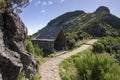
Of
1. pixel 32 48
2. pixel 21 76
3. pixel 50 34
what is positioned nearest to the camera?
pixel 21 76

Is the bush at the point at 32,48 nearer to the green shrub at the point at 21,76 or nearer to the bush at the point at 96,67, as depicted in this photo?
the green shrub at the point at 21,76

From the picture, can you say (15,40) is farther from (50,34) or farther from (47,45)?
(50,34)

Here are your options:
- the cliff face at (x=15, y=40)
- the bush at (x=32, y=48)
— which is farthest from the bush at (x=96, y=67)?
the bush at (x=32, y=48)

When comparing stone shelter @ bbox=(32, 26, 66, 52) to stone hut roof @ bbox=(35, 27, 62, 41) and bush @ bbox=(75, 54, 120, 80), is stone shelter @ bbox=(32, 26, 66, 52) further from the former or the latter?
bush @ bbox=(75, 54, 120, 80)

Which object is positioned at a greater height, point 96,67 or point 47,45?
point 47,45

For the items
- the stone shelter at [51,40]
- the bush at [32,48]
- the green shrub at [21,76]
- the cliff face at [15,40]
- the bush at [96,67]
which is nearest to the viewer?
the cliff face at [15,40]

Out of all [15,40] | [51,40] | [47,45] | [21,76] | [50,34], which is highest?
[50,34]

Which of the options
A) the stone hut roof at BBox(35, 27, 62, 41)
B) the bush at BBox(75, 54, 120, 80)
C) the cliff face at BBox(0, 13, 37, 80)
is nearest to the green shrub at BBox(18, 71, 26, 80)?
the cliff face at BBox(0, 13, 37, 80)

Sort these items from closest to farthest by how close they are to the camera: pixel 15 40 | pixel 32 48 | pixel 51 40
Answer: pixel 15 40 → pixel 32 48 → pixel 51 40

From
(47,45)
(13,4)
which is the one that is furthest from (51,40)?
(13,4)

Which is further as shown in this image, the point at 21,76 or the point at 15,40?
the point at 15,40

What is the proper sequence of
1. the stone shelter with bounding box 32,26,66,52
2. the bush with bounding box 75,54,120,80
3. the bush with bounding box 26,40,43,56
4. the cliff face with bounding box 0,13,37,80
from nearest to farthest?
1. the cliff face with bounding box 0,13,37,80
2. the bush with bounding box 75,54,120,80
3. the bush with bounding box 26,40,43,56
4. the stone shelter with bounding box 32,26,66,52

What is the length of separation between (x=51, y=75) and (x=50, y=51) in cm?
1464

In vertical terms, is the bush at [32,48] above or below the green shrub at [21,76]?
above
